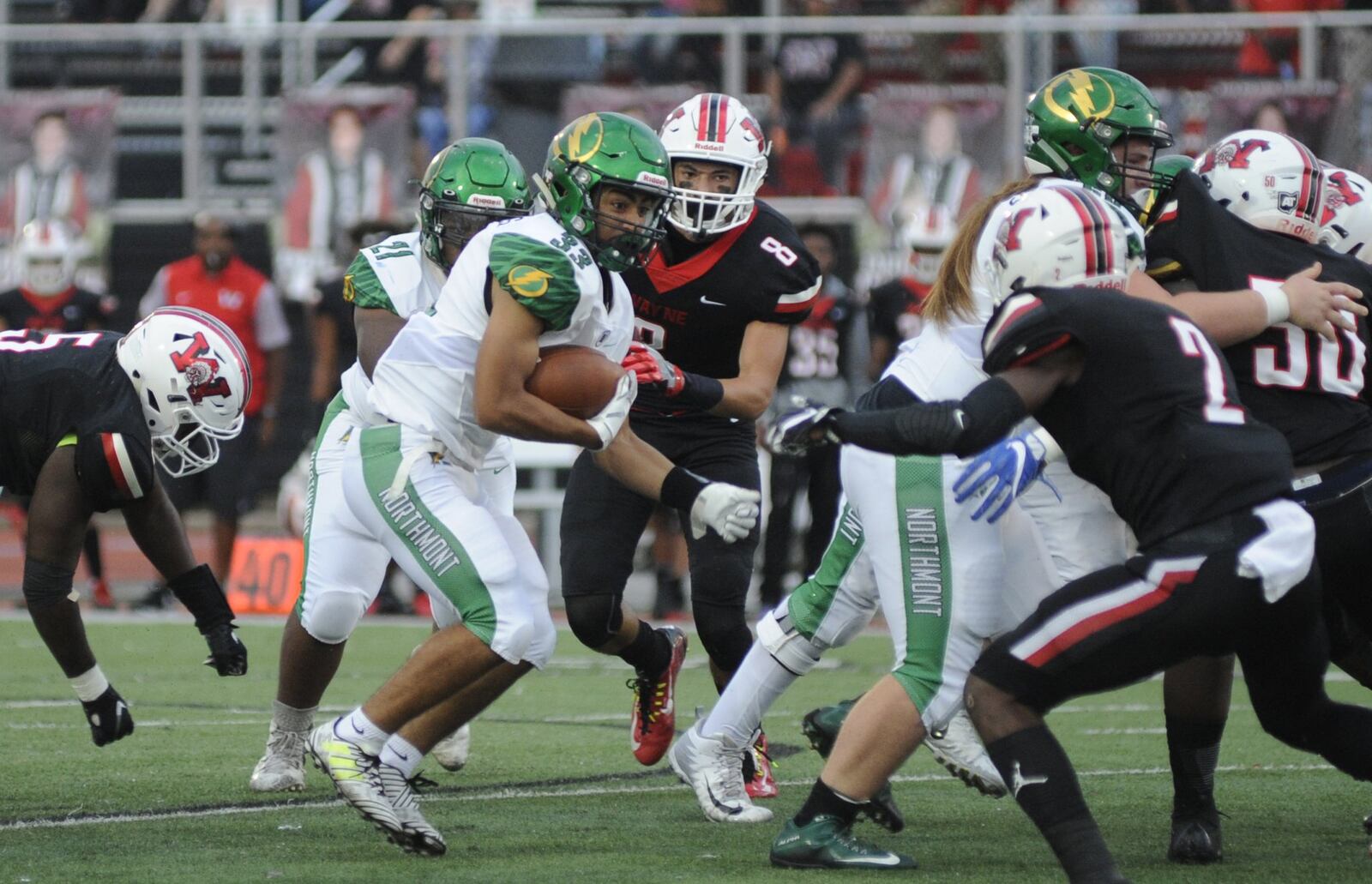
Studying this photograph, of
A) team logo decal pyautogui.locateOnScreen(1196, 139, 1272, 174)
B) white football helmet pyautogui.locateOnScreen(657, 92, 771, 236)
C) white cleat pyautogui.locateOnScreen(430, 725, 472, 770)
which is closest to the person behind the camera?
team logo decal pyautogui.locateOnScreen(1196, 139, 1272, 174)

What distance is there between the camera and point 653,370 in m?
4.86

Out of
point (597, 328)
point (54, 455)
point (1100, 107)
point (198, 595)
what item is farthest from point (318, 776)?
point (1100, 107)

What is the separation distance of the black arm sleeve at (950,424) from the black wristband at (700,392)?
4.10 feet

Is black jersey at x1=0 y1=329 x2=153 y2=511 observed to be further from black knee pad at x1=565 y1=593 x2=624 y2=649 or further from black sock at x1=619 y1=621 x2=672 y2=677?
black sock at x1=619 y1=621 x2=672 y2=677

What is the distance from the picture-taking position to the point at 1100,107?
15.9ft

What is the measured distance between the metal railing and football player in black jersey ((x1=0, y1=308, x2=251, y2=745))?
7368 millimetres

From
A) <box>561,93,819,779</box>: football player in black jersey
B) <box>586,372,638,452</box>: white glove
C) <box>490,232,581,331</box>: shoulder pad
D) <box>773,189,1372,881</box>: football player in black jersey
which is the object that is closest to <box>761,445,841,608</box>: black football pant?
<box>561,93,819,779</box>: football player in black jersey

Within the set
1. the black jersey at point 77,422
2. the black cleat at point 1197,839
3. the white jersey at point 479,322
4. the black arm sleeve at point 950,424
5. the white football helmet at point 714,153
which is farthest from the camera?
the white football helmet at point 714,153

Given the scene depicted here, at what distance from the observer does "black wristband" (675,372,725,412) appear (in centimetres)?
507

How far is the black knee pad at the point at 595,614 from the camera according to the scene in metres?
5.42

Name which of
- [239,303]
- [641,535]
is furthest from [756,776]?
[239,303]

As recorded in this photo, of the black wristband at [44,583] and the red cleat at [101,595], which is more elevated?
the black wristband at [44,583]

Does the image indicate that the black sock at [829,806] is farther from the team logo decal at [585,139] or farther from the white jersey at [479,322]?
the team logo decal at [585,139]

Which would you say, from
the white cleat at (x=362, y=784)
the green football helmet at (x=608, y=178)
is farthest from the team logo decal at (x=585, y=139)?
the white cleat at (x=362, y=784)
